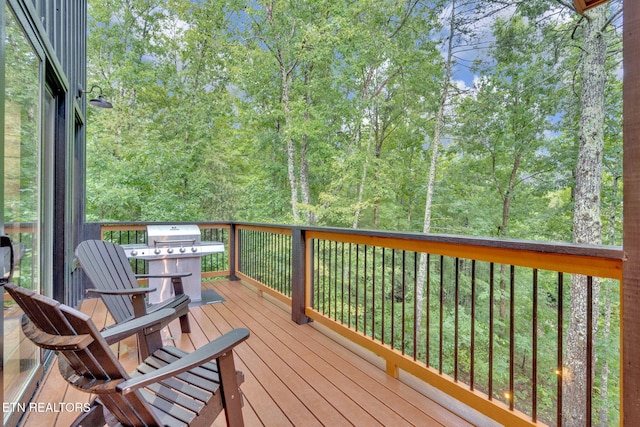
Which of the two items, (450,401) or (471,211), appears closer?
(450,401)

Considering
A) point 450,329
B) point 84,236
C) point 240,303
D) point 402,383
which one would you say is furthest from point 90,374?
point 450,329

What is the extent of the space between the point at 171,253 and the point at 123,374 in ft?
10.4

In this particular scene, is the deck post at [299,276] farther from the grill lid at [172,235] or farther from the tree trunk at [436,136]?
the tree trunk at [436,136]

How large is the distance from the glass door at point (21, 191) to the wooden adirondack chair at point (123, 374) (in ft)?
1.70

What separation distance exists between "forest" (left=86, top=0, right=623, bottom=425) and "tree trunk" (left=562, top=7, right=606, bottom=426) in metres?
1.29

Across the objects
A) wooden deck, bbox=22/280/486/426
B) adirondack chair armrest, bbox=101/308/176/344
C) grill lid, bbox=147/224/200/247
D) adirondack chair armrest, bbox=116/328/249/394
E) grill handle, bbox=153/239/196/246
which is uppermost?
grill lid, bbox=147/224/200/247

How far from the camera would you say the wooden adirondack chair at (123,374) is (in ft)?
3.25

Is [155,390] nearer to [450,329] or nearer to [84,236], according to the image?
[84,236]

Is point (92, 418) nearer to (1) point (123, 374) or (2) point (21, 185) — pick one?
(1) point (123, 374)

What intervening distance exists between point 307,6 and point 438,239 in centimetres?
1015

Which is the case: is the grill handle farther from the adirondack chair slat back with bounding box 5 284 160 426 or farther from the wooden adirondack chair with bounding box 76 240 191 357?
the adirondack chair slat back with bounding box 5 284 160 426

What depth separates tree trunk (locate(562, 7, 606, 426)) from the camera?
6.15 meters

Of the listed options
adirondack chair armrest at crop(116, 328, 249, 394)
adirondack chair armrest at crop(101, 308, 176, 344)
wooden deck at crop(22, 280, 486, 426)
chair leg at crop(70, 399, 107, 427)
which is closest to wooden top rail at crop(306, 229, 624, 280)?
wooden deck at crop(22, 280, 486, 426)

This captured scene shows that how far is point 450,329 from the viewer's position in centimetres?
839
